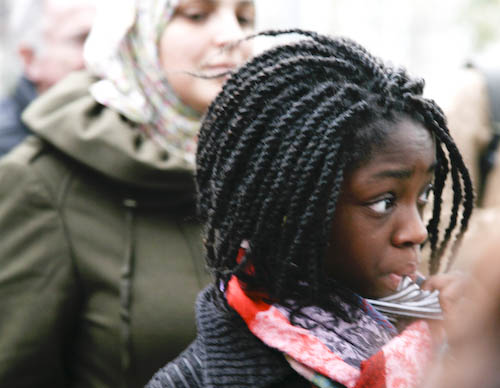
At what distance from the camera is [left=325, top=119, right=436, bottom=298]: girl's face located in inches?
49.2

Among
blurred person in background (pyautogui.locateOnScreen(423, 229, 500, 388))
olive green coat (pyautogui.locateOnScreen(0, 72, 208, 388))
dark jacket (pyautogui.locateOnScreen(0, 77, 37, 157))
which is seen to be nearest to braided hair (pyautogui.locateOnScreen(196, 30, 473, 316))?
blurred person in background (pyautogui.locateOnScreen(423, 229, 500, 388))

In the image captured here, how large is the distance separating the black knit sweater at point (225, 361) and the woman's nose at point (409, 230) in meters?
0.35

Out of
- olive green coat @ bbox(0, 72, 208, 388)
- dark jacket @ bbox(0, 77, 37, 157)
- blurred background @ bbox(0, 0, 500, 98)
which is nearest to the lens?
olive green coat @ bbox(0, 72, 208, 388)

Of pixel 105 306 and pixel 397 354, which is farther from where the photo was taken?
pixel 105 306

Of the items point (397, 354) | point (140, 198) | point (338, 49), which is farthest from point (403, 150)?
point (140, 198)

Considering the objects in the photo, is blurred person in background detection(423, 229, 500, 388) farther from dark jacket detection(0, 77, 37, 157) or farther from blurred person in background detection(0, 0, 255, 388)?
dark jacket detection(0, 77, 37, 157)

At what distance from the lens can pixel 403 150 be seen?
4.15ft

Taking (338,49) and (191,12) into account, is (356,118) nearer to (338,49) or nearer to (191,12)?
(338,49)

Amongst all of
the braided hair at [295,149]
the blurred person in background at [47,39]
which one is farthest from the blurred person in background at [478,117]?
the blurred person in background at [47,39]

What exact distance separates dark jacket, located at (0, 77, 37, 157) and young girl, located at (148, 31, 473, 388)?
1981 millimetres

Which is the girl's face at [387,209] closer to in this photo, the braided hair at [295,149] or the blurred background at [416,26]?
the braided hair at [295,149]

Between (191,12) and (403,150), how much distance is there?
Answer: 1246 mm

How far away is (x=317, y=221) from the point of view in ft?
4.16

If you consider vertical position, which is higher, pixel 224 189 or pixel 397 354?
pixel 224 189
